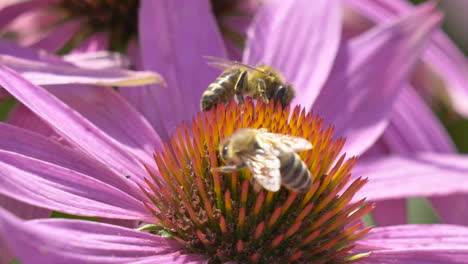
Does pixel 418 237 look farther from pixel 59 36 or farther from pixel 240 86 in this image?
pixel 59 36

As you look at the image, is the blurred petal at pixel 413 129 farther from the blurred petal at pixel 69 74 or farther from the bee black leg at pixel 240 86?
the blurred petal at pixel 69 74

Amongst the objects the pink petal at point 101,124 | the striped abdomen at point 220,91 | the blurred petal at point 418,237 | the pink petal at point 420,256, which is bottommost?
the pink petal at point 420,256

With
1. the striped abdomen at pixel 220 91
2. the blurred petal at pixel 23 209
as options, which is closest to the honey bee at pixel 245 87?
the striped abdomen at pixel 220 91

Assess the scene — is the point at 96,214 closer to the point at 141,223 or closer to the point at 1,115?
the point at 141,223

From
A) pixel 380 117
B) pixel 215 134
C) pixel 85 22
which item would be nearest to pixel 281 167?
pixel 215 134

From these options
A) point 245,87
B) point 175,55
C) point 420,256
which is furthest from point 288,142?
point 175,55

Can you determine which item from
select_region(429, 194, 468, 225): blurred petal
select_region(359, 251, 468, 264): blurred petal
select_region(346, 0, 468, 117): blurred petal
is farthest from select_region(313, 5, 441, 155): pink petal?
select_region(359, 251, 468, 264): blurred petal
